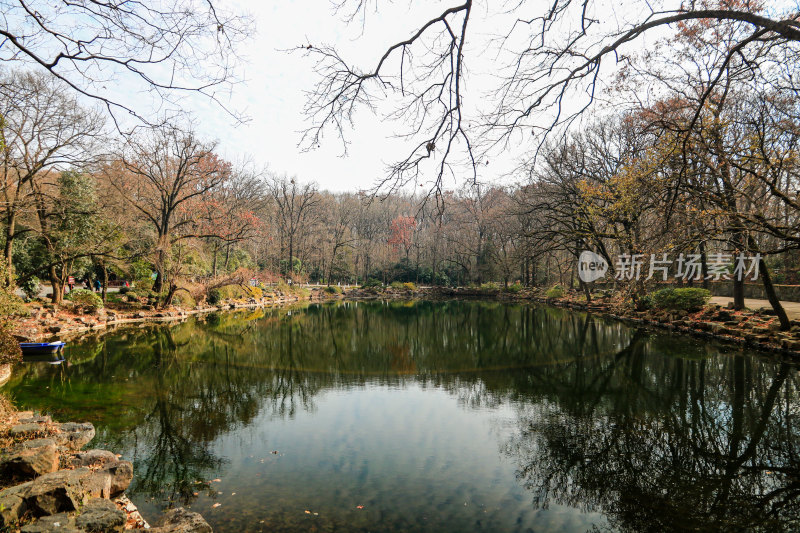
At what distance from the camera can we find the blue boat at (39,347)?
11.2 metres

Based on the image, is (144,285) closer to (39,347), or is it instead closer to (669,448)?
(39,347)

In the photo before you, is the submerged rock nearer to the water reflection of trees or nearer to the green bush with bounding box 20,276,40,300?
the water reflection of trees

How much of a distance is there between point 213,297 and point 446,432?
69.0ft

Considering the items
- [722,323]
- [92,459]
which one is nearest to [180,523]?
[92,459]

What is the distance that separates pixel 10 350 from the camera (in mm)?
8656

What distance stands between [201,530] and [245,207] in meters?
26.8

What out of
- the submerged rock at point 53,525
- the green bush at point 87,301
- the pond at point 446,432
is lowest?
the pond at point 446,432

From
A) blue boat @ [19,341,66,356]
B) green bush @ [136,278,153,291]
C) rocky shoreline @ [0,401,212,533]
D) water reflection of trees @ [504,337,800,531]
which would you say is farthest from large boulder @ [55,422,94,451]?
green bush @ [136,278,153,291]

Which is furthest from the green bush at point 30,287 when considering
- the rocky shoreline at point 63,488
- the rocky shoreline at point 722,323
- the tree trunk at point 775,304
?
the tree trunk at point 775,304

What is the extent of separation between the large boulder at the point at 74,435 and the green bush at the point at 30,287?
13.9 metres

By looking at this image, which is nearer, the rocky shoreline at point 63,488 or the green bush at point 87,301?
the rocky shoreline at point 63,488

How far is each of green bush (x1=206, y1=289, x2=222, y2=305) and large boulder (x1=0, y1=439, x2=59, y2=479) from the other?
20847mm

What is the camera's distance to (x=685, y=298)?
1661cm

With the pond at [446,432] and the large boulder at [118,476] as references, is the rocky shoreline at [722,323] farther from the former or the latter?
the large boulder at [118,476]
